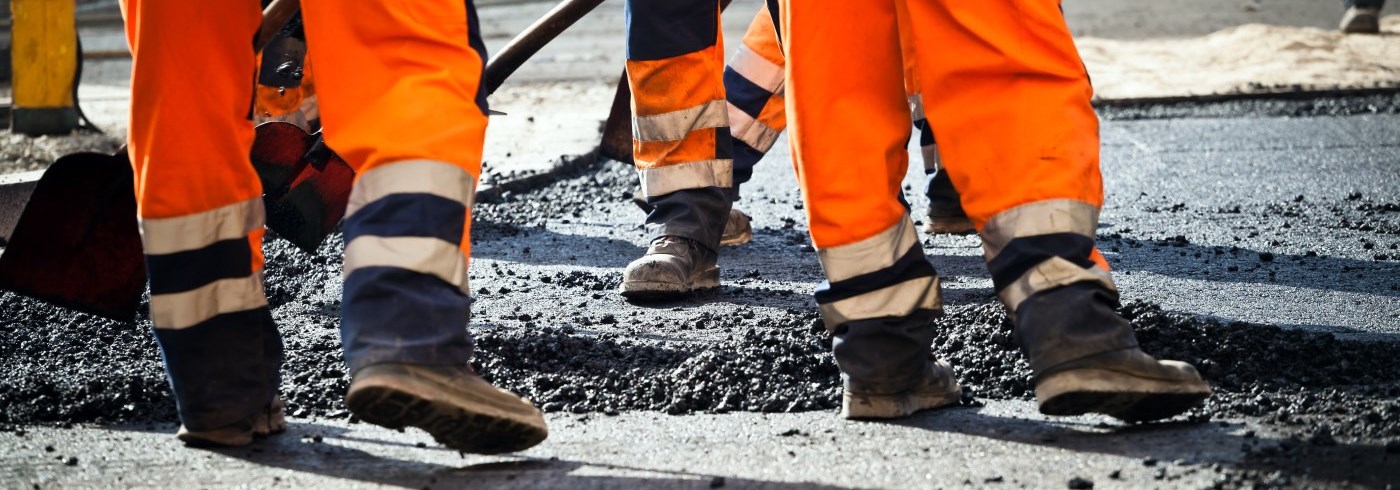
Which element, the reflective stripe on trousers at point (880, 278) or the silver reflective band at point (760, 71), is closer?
the reflective stripe on trousers at point (880, 278)

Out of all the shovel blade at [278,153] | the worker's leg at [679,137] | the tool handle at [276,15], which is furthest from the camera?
the worker's leg at [679,137]

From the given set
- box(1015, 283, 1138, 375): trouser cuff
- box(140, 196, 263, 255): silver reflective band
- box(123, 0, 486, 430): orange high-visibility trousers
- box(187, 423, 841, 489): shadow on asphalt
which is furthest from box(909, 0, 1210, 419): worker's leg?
box(140, 196, 263, 255): silver reflective band

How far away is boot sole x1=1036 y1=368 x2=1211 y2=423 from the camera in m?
2.06

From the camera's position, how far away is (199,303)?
220 centimetres

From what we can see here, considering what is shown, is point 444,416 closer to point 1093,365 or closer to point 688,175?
point 1093,365

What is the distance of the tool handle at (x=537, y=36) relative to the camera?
371 cm

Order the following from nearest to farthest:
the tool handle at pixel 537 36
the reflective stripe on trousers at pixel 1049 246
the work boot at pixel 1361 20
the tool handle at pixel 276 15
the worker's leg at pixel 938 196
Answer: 1. the reflective stripe on trousers at pixel 1049 246
2. the tool handle at pixel 276 15
3. the tool handle at pixel 537 36
4. the worker's leg at pixel 938 196
5. the work boot at pixel 1361 20

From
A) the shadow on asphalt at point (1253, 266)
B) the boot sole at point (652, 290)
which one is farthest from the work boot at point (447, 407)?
the shadow on asphalt at point (1253, 266)

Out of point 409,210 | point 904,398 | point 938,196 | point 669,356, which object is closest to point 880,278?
point 904,398

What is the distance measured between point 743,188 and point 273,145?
92.6 inches

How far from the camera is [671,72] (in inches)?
134

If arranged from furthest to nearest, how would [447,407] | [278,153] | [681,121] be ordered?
[681,121] < [278,153] < [447,407]

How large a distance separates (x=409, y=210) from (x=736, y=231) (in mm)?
2090

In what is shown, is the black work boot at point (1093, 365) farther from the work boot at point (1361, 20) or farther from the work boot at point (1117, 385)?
the work boot at point (1361, 20)
